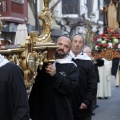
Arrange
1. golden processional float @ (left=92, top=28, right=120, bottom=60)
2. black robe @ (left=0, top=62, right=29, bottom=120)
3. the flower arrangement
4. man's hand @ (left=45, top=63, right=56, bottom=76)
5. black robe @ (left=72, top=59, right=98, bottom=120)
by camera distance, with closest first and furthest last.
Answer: black robe @ (left=0, top=62, right=29, bottom=120), man's hand @ (left=45, top=63, right=56, bottom=76), black robe @ (left=72, top=59, right=98, bottom=120), golden processional float @ (left=92, top=28, right=120, bottom=60), the flower arrangement

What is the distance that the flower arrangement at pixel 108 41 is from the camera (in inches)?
446

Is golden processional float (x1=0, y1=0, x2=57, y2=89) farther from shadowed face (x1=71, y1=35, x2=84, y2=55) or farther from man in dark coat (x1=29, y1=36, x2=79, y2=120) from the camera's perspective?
shadowed face (x1=71, y1=35, x2=84, y2=55)

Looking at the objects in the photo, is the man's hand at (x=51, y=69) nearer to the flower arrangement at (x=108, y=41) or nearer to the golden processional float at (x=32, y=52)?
the golden processional float at (x=32, y=52)

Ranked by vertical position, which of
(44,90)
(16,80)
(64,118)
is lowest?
(64,118)

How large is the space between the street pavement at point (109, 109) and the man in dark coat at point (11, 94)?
7.22 meters

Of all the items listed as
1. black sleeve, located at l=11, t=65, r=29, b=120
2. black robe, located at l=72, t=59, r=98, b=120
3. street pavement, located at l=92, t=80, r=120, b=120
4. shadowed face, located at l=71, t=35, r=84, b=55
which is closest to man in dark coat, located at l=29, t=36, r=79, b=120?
black robe, located at l=72, t=59, r=98, b=120

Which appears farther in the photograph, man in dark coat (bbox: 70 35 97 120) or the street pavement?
the street pavement

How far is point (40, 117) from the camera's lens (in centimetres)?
514

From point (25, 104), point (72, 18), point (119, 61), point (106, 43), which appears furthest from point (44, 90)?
point (72, 18)

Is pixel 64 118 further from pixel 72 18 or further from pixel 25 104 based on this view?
pixel 72 18

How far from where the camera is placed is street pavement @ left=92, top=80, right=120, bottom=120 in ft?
35.6

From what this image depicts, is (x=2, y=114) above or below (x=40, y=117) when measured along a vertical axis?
above

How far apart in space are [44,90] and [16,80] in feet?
5.03

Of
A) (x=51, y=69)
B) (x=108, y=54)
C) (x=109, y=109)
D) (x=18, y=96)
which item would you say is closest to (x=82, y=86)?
(x=51, y=69)
